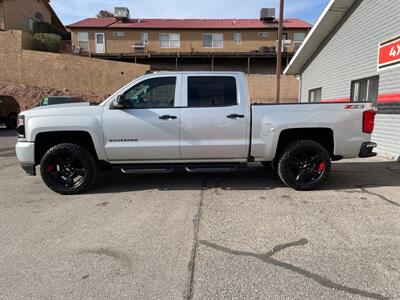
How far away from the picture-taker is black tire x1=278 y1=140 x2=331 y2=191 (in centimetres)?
565

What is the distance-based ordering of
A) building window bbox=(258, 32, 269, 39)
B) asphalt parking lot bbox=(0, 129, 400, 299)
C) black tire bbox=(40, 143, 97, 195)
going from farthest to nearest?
1. building window bbox=(258, 32, 269, 39)
2. black tire bbox=(40, 143, 97, 195)
3. asphalt parking lot bbox=(0, 129, 400, 299)

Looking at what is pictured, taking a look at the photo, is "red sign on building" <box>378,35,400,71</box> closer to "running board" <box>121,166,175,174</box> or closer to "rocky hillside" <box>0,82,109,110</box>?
"running board" <box>121,166,175,174</box>

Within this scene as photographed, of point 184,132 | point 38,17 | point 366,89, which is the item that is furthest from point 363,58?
point 38,17

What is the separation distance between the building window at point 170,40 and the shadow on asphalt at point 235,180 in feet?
93.8

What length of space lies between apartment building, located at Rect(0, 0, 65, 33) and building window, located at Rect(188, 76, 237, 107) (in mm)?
30322

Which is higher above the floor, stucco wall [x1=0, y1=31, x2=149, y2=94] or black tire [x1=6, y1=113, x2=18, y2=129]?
stucco wall [x1=0, y1=31, x2=149, y2=94]

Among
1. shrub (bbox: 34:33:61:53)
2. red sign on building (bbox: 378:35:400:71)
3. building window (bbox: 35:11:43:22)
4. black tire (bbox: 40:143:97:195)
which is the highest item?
building window (bbox: 35:11:43:22)

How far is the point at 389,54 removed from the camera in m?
8.66

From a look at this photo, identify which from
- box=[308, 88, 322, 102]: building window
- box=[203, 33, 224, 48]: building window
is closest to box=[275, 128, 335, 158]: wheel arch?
box=[308, 88, 322, 102]: building window

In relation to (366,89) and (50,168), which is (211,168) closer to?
(50,168)

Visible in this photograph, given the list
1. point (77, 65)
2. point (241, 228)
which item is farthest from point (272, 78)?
point (241, 228)

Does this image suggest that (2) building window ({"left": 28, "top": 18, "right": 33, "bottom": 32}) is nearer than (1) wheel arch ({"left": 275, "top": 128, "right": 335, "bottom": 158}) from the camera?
No

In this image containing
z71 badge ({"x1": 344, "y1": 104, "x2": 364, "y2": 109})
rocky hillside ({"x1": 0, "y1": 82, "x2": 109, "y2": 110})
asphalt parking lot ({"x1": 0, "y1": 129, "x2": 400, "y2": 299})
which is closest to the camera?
asphalt parking lot ({"x1": 0, "y1": 129, "x2": 400, "y2": 299})

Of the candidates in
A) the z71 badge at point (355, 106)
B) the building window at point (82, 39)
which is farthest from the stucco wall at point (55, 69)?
the z71 badge at point (355, 106)
